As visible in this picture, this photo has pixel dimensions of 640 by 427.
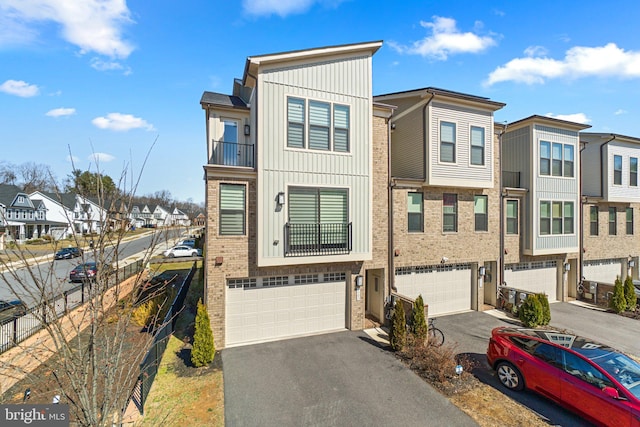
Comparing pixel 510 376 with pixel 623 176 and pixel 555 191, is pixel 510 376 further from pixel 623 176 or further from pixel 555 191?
pixel 623 176

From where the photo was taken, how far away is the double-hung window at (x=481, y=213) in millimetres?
13742

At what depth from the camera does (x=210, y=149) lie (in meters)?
11.2

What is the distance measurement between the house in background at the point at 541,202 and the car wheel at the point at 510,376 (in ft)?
24.5

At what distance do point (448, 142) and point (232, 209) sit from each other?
9179 millimetres

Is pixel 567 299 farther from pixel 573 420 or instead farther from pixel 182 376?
pixel 182 376

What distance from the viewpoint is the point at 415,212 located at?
12.7 meters

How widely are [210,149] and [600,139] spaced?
20.8m

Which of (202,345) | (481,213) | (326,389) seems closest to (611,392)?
(326,389)

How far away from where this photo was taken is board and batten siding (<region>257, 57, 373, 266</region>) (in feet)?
32.2

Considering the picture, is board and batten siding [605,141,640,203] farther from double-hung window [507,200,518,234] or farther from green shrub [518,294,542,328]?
green shrub [518,294,542,328]

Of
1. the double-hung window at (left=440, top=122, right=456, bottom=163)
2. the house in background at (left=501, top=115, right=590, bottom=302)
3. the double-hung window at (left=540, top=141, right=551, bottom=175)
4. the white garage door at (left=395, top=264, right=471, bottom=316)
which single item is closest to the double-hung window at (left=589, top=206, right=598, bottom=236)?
the house in background at (left=501, top=115, right=590, bottom=302)

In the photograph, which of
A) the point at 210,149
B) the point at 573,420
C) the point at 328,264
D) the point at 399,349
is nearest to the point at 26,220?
the point at 210,149

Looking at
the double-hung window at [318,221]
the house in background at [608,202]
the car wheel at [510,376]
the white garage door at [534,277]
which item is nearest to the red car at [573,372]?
the car wheel at [510,376]

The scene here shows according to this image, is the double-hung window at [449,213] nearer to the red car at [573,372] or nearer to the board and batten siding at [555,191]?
the board and batten siding at [555,191]
